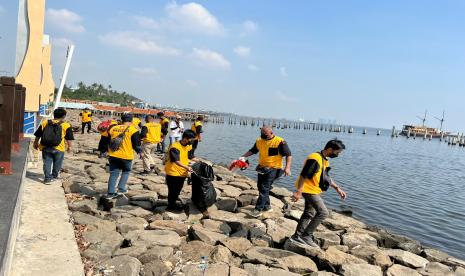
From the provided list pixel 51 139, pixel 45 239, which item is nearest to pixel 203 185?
pixel 45 239

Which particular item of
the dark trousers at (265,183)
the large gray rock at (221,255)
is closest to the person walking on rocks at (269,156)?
the dark trousers at (265,183)

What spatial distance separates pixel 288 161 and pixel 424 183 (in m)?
16.7

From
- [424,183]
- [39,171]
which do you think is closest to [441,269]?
[39,171]

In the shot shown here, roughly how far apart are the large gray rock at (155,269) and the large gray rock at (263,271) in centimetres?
104

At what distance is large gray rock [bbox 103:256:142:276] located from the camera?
410 centimetres

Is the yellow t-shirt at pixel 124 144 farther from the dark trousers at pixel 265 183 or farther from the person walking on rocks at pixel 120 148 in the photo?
the dark trousers at pixel 265 183

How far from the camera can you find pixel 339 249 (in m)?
6.24

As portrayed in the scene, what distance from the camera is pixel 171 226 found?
232 inches

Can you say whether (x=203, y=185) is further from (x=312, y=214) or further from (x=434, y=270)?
(x=434, y=270)

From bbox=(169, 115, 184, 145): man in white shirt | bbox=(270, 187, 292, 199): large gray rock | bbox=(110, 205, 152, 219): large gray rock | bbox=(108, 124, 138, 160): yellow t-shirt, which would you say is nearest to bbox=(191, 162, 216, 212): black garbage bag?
bbox=(110, 205, 152, 219): large gray rock

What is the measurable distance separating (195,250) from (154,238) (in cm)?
65

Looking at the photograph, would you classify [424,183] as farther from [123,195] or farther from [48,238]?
[48,238]

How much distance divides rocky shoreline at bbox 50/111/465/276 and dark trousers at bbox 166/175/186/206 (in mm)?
258

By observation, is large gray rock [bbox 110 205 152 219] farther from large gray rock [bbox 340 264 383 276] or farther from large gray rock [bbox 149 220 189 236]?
large gray rock [bbox 340 264 383 276]
